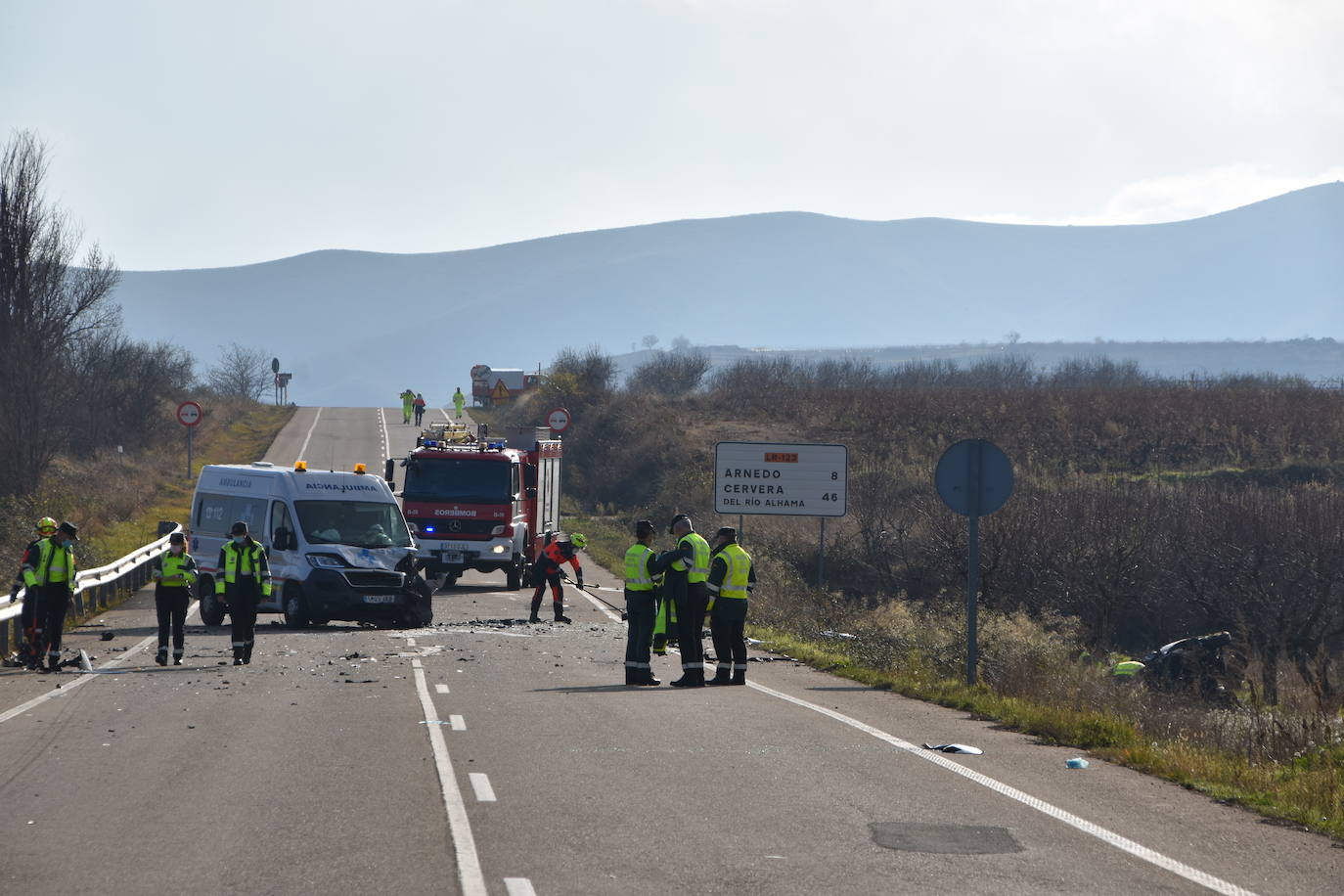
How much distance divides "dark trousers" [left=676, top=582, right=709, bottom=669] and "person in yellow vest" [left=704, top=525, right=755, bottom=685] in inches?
6.3

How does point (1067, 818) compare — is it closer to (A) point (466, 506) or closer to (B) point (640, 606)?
(B) point (640, 606)

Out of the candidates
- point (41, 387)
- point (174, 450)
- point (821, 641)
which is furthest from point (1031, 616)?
point (174, 450)

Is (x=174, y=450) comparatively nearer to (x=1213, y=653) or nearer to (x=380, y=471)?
(x=380, y=471)

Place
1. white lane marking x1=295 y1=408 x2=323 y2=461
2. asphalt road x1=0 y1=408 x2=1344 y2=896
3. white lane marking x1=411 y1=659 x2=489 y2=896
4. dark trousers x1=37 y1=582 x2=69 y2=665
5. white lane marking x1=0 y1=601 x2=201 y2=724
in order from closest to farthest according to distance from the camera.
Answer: white lane marking x1=411 y1=659 x2=489 y2=896 < asphalt road x1=0 y1=408 x2=1344 y2=896 < white lane marking x1=0 y1=601 x2=201 y2=724 < dark trousers x1=37 y1=582 x2=69 y2=665 < white lane marking x1=295 y1=408 x2=323 y2=461

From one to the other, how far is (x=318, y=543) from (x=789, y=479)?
8362mm

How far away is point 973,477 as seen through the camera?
15.2 meters

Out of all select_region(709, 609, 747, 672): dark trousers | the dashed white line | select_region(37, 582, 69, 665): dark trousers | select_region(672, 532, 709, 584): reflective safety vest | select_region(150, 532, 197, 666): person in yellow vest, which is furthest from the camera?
the dashed white line

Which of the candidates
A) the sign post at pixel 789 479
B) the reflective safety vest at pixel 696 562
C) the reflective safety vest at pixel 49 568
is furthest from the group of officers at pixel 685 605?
the sign post at pixel 789 479

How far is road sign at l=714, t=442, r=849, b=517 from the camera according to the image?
83.7 ft

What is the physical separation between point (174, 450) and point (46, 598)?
149ft

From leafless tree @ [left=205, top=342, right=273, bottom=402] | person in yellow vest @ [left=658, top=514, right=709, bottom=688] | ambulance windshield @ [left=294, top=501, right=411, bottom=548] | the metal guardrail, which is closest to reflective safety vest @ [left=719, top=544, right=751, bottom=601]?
person in yellow vest @ [left=658, top=514, right=709, bottom=688]

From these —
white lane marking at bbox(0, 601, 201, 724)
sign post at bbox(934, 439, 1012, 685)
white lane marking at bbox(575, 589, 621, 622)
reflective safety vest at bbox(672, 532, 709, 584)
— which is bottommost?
white lane marking at bbox(575, 589, 621, 622)

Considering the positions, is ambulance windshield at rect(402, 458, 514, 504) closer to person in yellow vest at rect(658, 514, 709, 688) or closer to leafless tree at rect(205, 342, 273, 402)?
person in yellow vest at rect(658, 514, 709, 688)

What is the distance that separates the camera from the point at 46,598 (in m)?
16.5
